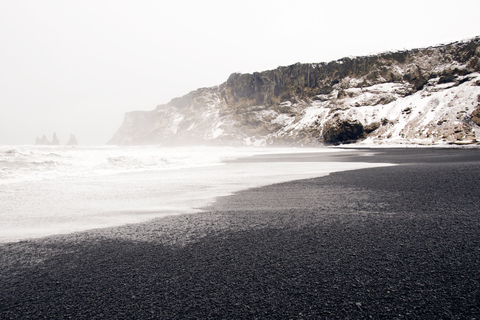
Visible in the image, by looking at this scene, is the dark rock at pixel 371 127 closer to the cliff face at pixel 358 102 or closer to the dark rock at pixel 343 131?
the cliff face at pixel 358 102

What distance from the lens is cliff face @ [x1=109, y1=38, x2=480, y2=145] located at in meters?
63.6

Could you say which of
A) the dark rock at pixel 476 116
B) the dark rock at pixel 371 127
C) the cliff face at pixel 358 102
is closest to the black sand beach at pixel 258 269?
the cliff face at pixel 358 102

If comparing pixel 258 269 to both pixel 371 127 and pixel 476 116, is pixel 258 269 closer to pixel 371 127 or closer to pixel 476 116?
pixel 476 116

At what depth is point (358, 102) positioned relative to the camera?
82.7 metres

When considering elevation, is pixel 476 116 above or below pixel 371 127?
above

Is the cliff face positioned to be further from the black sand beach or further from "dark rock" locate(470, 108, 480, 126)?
the black sand beach

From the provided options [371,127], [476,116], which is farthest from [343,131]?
[476,116]

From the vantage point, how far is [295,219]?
4359 millimetres

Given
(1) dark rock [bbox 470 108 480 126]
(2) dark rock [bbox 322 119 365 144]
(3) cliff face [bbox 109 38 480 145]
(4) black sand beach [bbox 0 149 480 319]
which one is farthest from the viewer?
(2) dark rock [bbox 322 119 365 144]

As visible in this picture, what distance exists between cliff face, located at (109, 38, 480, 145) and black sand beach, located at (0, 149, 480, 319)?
6560cm

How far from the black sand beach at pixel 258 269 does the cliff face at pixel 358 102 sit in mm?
65601

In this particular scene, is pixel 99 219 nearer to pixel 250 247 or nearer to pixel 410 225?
pixel 250 247

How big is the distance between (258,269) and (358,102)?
9089 cm

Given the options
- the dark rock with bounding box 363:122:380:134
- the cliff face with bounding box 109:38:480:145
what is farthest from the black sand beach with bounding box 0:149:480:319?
the dark rock with bounding box 363:122:380:134
